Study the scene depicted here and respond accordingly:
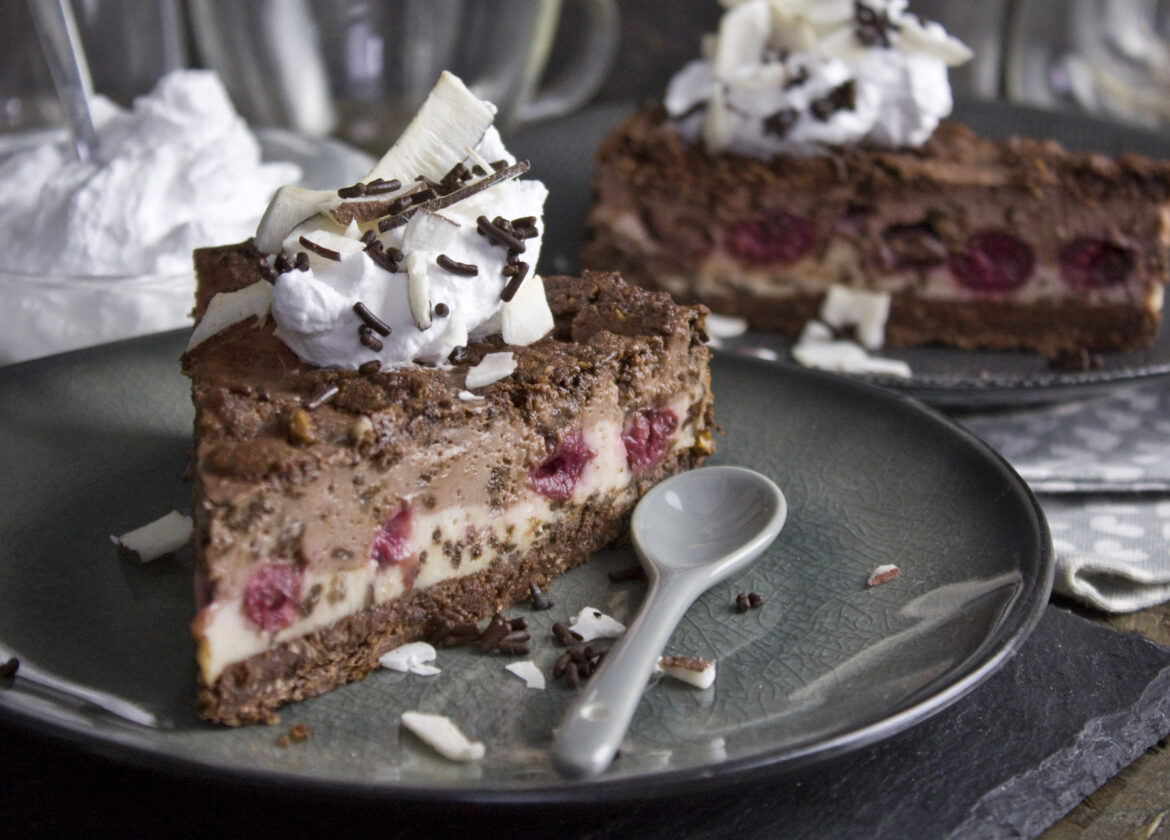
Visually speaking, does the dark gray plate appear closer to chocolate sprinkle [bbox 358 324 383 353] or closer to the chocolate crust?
the chocolate crust

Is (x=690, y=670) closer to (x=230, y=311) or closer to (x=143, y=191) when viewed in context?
(x=230, y=311)

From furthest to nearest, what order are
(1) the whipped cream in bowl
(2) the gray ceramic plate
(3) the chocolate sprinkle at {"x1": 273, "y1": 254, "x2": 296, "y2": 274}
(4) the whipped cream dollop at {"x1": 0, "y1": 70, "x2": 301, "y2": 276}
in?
(4) the whipped cream dollop at {"x1": 0, "y1": 70, "x2": 301, "y2": 276}, (1) the whipped cream in bowl, (3) the chocolate sprinkle at {"x1": 273, "y1": 254, "x2": 296, "y2": 274}, (2) the gray ceramic plate

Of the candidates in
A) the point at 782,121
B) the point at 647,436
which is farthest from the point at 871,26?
the point at 647,436

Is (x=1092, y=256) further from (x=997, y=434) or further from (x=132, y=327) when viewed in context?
(x=132, y=327)

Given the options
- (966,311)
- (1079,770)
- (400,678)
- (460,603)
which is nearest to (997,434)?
(966,311)

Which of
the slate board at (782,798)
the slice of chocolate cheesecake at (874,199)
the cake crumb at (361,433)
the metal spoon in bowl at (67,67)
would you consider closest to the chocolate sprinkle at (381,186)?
the cake crumb at (361,433)

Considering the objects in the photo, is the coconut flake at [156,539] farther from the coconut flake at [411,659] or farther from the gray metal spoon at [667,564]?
the gray metal spoon at [667,564]

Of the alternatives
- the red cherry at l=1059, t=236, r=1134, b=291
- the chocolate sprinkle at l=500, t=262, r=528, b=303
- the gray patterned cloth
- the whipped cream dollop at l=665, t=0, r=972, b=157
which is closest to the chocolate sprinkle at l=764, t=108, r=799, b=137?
the whipped cream dollop at l=665, t=0, r=972, b=157
